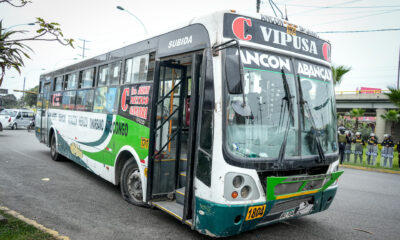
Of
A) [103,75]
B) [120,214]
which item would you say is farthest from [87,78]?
[120,214]

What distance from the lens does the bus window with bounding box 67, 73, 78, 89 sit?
854 cm

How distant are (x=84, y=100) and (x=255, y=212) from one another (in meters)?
5.64

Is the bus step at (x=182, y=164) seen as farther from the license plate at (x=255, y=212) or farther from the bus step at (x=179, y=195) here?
the license plate at (x=255, y=212)

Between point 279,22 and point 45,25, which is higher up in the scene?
point 279,22

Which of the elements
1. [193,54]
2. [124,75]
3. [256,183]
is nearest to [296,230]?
[256,183]

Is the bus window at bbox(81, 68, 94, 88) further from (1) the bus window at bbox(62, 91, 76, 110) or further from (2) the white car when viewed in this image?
(2) the white car

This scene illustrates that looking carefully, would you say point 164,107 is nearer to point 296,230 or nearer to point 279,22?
point 279,22

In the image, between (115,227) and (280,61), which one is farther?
(115,227)

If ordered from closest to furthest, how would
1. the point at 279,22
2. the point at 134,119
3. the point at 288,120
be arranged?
1. the point at 288,120
2. the point at 279,22
3. the point at 134,119

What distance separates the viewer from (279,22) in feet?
14.2

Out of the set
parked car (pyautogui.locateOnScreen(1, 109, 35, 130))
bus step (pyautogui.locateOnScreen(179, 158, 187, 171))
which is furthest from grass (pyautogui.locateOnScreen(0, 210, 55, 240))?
parked car (pyautogui.locateOnScreen(1, 109, 35, 130))

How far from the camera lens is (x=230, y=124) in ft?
11.9

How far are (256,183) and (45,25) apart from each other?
2944 millimetres

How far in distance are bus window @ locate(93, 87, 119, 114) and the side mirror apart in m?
3.28
